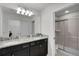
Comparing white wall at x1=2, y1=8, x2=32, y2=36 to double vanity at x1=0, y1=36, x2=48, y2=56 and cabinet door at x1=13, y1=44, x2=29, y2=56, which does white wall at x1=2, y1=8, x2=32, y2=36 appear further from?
cabinet door at x1=13, y1=44, x2=29, y2=56

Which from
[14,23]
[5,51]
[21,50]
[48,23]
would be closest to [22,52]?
[21,50]

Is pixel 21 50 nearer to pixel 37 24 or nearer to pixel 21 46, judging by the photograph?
pixel 21 46

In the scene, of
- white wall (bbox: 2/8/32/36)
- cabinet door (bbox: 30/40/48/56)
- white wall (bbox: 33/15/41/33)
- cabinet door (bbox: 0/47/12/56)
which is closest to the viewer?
cabinet door (bbox: 0/47/12/56)

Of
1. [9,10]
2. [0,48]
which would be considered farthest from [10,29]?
[0,48]

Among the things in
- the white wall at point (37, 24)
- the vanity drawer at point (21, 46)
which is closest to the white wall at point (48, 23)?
the white wall at point (37, 24)

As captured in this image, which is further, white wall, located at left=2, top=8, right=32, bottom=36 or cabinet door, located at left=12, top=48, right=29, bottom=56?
white wall, located at left=2, top=8, right=32, bottom=36

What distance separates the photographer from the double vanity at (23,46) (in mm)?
1194

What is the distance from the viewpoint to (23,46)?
59.6 inches

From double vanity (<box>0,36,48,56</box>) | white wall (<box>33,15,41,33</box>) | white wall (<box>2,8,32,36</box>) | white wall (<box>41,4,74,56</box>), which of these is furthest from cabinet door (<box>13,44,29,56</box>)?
white wall (<box>41,4,74,56</box>)

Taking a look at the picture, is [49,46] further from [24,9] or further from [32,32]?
[24,9]

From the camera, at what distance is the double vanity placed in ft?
3.92

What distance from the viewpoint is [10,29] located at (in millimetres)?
1533

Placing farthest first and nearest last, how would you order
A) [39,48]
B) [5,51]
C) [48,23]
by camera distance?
[39,48], [48,23], [5,51]

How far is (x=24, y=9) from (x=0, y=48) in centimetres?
→ 106
